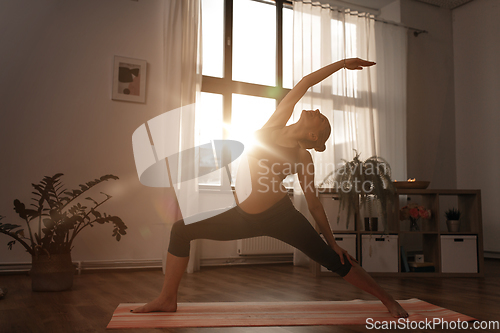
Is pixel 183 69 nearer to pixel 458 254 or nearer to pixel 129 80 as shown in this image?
pixel 129 80

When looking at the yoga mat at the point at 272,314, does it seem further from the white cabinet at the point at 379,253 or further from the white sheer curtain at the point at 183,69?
the white sheer curtain at the point at 183,69

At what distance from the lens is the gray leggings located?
1.80 m

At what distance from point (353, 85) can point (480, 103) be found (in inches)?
75.1

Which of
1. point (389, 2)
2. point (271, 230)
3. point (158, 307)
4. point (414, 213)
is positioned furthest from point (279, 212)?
point (389, 2)

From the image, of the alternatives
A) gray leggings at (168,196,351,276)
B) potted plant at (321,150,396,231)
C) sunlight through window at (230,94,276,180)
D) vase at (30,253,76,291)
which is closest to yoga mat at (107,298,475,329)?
gray leggings at (168,196,351,276)

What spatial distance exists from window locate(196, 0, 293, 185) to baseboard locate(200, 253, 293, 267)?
0.83 meters

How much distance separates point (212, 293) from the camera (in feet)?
8.71

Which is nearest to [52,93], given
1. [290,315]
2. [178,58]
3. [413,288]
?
[178,58]

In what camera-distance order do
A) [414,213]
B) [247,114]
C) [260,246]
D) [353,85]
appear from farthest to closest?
[353,85], [247,114], [260,246], [414,213]

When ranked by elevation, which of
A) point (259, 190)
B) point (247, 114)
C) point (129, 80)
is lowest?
point (259, 190)

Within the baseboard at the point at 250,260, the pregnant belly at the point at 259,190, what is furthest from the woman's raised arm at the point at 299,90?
the baseboard at the point at 250,260

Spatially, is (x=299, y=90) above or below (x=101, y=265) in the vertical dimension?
above

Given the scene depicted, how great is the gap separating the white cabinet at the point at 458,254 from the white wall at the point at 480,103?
1596 mm

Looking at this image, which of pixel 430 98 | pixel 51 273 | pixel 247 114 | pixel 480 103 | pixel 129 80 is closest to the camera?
pixel 51 273
